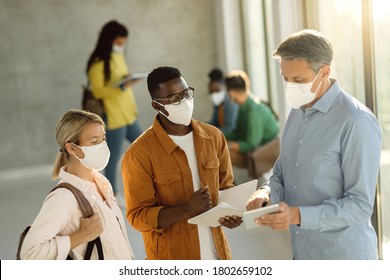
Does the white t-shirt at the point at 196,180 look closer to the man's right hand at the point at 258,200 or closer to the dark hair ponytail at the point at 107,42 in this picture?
the man's right hand at the point at 258,200

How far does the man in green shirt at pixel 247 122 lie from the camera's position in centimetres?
596

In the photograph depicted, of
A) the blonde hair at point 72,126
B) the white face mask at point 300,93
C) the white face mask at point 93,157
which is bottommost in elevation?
the white face mask at point 93,157

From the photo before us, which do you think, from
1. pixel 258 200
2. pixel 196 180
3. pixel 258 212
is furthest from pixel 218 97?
pixel 258 212

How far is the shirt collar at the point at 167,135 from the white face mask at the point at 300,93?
42 centimetres

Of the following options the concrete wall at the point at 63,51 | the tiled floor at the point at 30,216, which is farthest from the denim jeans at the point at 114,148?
the concrete wall at the point at 63,51

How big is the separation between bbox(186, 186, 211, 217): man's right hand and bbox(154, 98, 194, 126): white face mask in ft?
1.01

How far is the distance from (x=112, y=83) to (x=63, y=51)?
2326 mm

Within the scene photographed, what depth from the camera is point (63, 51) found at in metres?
8.09

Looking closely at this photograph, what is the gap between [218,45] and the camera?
8367 mm

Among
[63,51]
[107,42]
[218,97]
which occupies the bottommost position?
[218,97]

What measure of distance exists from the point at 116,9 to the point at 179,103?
5835mm

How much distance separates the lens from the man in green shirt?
19.6 feet

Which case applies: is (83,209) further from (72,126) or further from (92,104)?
(92,104)

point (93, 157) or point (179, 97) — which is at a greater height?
point (179, 97)
